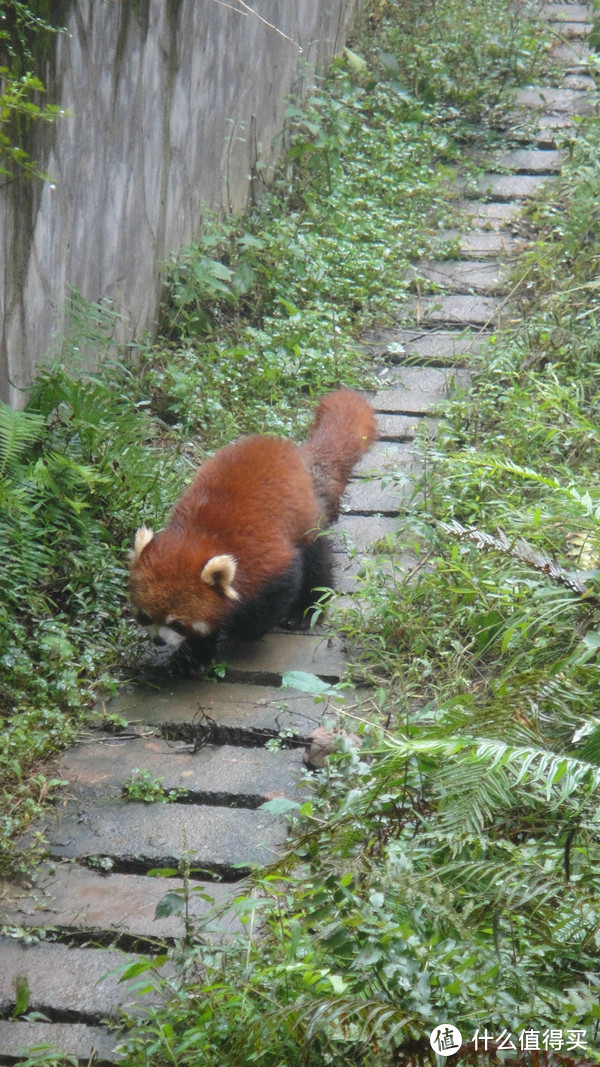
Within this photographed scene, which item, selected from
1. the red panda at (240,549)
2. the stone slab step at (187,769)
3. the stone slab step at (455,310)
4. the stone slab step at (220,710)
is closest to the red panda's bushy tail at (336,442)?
the red panda at (240,549)

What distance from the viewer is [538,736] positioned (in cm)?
292

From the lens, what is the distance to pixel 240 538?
4.60 metres

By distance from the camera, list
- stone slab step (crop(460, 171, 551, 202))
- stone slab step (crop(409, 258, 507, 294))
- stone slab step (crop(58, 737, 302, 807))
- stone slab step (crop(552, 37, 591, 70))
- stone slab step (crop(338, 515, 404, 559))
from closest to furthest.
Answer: stone slab step (crop(58, 737, 302, 807))
stone slab step (crop(338, 515, 404, 559))
stone slab step (crop(409, 258, 507, 294))
stone slab step (crop(460, 171, 551, 202))
stone slab step (crop(552, 37, 591, 70))

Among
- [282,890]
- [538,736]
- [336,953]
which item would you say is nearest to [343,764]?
[282,890]

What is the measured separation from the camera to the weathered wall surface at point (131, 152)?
4961 mm

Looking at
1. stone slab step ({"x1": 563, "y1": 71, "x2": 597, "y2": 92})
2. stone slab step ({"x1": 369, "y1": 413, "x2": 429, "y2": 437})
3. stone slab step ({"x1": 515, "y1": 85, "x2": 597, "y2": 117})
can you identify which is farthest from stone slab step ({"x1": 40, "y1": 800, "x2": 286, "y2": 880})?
stone slab step ({"x1": 563, "y1": 71, "x2": 597, "y2": 92})

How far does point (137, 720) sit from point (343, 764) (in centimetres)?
118

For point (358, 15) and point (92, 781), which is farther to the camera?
A: point (358, 15)

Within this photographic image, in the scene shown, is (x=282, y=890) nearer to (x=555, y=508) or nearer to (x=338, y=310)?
(x=555, y=508)

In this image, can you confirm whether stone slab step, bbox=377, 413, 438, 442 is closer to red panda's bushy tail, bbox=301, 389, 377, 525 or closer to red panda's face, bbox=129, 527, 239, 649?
red panda's bushy tail, bbox=301, 389, 377, 525

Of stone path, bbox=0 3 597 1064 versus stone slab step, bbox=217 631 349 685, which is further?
stone slab step, bbox=217 631 349 685

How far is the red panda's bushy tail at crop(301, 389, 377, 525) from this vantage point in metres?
5.15

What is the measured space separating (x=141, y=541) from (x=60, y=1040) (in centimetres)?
212

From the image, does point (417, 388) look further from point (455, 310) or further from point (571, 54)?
point (571, 54)
